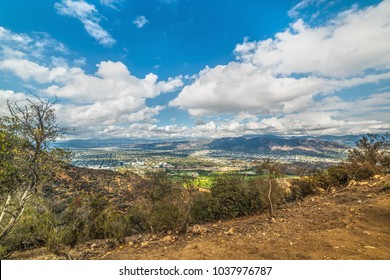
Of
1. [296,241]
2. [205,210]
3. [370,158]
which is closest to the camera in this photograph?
[296,241]

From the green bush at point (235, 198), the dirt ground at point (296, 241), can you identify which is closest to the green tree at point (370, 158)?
the dirt ground at point (296, 241)


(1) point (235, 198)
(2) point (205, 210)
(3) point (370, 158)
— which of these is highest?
(3) point (370, 158)

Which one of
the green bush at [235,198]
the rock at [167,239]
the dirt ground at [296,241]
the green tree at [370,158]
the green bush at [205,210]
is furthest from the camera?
the green tree at [370,158]

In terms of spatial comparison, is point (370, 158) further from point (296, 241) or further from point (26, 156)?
point (26, 156)

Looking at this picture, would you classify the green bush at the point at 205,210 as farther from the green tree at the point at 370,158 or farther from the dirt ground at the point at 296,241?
the green tree at the point at 370,158

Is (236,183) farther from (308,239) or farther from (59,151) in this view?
(59,151)

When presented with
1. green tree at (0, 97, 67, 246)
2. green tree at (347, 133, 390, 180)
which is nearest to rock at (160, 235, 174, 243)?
green tree at (0, 97, 67, 246)

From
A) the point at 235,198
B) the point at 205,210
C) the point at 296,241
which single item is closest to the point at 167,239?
the point at 296,241

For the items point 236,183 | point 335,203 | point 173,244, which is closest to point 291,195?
point 236,183

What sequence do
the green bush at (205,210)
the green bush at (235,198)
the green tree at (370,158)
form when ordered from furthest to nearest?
the green tree at (370,158) < the green bush at (205,210) < the green bush at (235,198)
